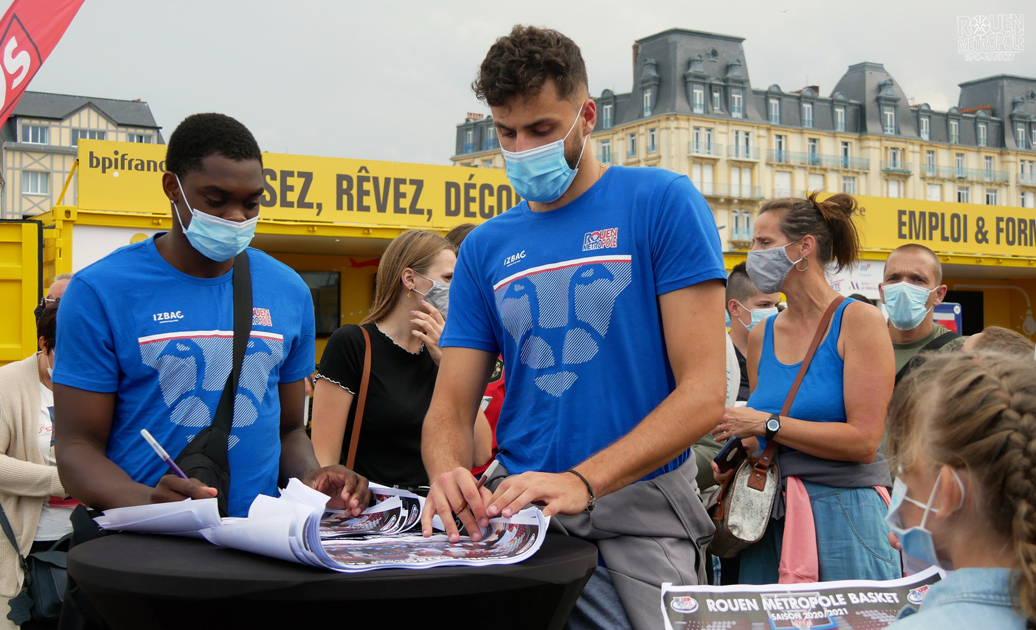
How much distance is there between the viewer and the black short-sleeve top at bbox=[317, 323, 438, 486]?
3.24 m

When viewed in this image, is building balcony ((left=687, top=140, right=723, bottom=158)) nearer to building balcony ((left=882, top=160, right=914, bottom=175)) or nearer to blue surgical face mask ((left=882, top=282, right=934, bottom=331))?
building balcony ((left=882, top=160, right=914, bottom=175))

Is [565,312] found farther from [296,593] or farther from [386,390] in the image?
[386,390]

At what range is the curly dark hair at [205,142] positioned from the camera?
92.3 inches

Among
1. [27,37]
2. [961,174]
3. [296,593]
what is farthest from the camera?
[961,174]

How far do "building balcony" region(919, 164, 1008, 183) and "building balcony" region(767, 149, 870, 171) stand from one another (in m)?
6.40

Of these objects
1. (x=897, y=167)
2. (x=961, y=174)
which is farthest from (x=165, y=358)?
(x=961, y=174)

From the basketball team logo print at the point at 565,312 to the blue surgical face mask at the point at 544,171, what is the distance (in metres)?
0.19

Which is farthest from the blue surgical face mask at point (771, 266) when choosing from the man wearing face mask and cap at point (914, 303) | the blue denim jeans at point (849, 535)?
the man wearing face mask and cap at point (914, 303)

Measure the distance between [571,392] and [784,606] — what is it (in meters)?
0.66

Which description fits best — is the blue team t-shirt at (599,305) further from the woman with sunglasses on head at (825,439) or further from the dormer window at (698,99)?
the dormer window at (698,99)

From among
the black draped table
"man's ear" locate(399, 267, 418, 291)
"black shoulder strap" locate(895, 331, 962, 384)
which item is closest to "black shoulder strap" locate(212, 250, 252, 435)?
the black draped table

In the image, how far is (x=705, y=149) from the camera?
62906 millimetres

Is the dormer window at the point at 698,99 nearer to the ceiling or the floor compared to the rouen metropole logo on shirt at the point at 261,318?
nearer to the ceiling

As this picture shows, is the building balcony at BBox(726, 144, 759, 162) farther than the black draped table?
Yes
